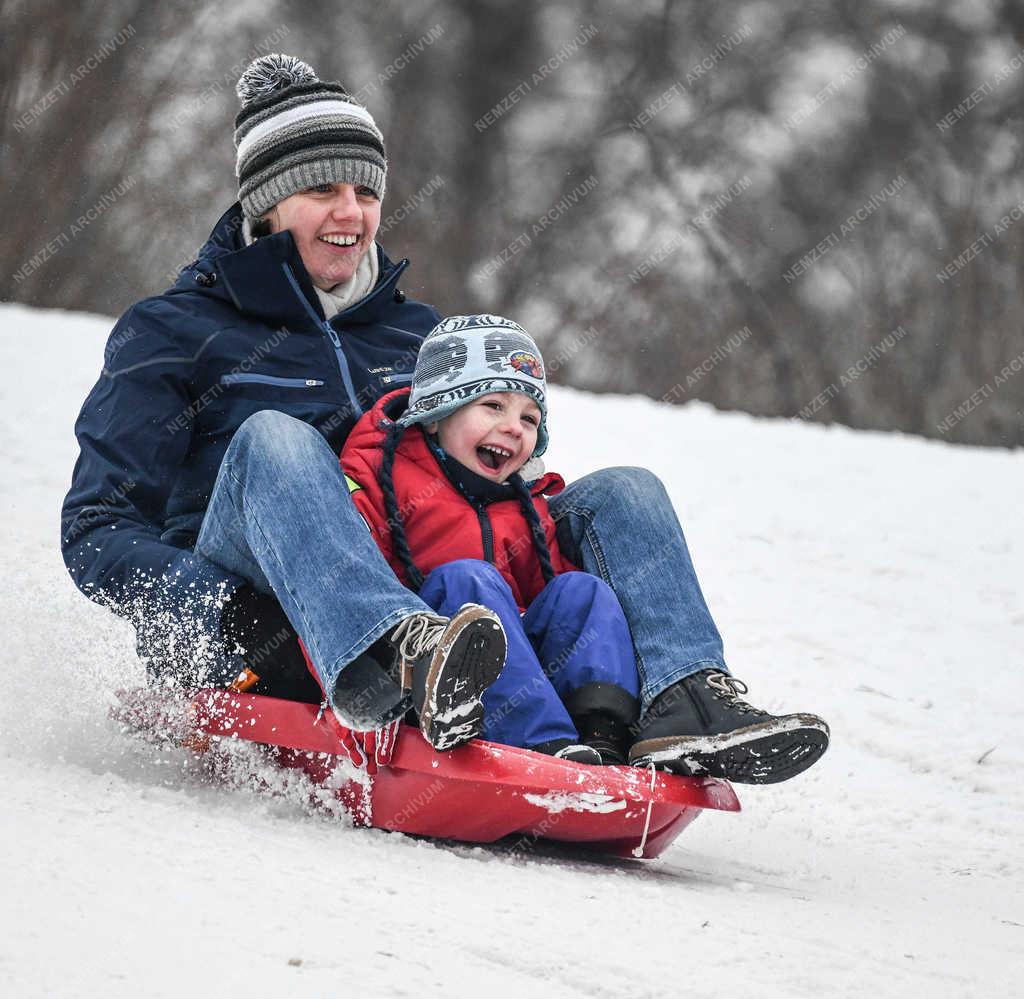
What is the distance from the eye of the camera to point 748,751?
80.3 inches

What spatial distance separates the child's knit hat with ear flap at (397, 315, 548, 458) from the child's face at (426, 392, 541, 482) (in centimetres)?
2

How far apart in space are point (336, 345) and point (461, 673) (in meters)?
0.98

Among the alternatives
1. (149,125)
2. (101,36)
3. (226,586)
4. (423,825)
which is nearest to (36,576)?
(226,586)

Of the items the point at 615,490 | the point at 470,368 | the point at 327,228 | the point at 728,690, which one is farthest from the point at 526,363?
the point at 728,690

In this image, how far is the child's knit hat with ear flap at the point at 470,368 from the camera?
2434mm

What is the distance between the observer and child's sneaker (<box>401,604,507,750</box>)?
72.9 inches

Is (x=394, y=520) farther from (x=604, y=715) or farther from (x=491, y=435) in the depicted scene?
(x=604, y=715)

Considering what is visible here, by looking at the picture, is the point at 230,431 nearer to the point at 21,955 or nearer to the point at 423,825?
the point at 423,825

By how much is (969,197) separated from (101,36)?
8460mm

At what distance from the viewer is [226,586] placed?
2178 mm

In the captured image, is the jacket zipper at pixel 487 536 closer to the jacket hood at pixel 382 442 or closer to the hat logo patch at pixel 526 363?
the jacket hood at pixel 382 442

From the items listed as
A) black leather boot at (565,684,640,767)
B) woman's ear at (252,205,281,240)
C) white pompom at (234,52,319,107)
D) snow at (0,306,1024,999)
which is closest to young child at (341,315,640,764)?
black leather boot at (565,684,640,767)

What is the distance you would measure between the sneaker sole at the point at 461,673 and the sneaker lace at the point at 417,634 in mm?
42

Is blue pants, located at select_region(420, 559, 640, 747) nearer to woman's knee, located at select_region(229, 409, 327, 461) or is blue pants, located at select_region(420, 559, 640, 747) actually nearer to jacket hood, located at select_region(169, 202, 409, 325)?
woman's knee, located at select_region(229, 409, 327, 461)
